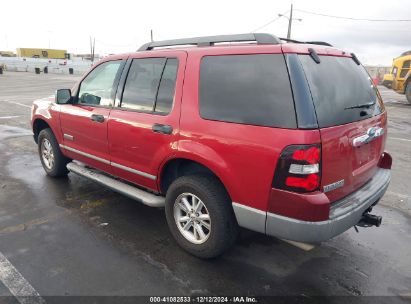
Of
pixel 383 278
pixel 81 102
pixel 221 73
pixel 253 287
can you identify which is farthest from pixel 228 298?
pixel 81 102

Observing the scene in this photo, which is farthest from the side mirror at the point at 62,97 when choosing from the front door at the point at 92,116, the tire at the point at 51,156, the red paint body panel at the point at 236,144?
the red paint body panel at the point at 236,144

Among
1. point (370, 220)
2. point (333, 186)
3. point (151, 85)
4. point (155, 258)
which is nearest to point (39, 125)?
point (151, 85)

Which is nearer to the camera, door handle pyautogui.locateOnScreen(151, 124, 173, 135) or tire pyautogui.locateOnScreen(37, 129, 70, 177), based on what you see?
door handle pyautogui.locateOnScreen(151, 124, 173, 135)

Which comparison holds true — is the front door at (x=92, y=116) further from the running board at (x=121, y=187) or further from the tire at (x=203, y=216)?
the tire at (x=203, y=216)

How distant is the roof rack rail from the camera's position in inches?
115

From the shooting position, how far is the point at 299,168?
8.26 feet

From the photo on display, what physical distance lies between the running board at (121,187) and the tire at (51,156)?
0.54 m

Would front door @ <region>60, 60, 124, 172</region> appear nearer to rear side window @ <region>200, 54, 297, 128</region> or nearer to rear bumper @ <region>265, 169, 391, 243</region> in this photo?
rear side window @ <region>200, 54, 297, 128</region>

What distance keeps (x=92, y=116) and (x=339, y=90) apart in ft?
8.87

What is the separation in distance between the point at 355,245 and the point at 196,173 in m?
1.77

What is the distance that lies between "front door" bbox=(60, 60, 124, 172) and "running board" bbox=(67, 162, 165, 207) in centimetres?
10

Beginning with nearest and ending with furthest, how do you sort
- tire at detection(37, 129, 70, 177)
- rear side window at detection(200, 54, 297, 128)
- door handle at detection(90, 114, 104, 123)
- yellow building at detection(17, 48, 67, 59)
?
1. rear side window at detection(200, 54, 297, 128)
2. door handle at detection(90, 114, 104, 123)
3. tire at detection(37, 129, 70, 177)
4. yellow building at detection(17, 48, 67, 59)

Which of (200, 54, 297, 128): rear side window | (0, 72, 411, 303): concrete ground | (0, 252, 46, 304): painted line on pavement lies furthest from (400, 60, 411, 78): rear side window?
(0, 252, 46, 304): painted line on pavement

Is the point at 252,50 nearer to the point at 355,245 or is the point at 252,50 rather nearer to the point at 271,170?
the point at 271,170
